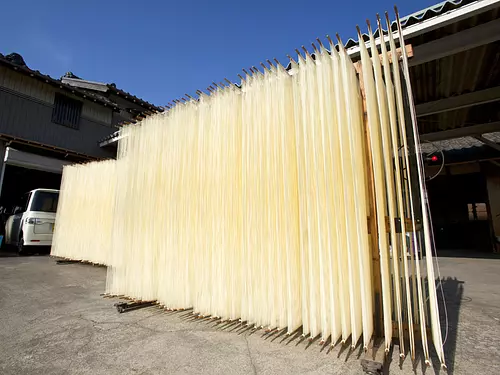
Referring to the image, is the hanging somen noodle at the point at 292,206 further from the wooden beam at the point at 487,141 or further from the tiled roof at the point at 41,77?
the tiled roof at the point at 41,77

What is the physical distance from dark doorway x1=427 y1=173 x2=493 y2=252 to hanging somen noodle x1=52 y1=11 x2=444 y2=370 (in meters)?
10.5

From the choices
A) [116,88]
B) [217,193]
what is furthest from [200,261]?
[116,88]

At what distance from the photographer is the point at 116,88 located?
1208 cm

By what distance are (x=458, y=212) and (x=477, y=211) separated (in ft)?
2.86

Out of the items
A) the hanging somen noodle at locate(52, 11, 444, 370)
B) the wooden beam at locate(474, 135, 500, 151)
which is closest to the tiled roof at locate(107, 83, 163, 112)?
the hanging somen noodle at locate(52, 11, 444, 370)

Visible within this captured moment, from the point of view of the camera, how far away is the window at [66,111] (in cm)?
968

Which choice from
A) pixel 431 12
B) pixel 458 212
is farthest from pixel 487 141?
pixel 458 212

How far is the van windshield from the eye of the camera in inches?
264

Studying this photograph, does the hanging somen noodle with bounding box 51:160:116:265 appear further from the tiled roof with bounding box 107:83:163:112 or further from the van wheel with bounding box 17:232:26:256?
the tiled roof with bounding box 107:83:163:112

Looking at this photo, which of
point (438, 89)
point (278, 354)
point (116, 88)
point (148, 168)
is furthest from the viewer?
point (116, 88)

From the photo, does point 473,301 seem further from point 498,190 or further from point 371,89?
point 498,190

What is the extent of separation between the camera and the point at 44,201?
6.83 meters

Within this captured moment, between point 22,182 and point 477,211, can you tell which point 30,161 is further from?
point 477,211

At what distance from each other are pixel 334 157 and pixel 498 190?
32.6ft
